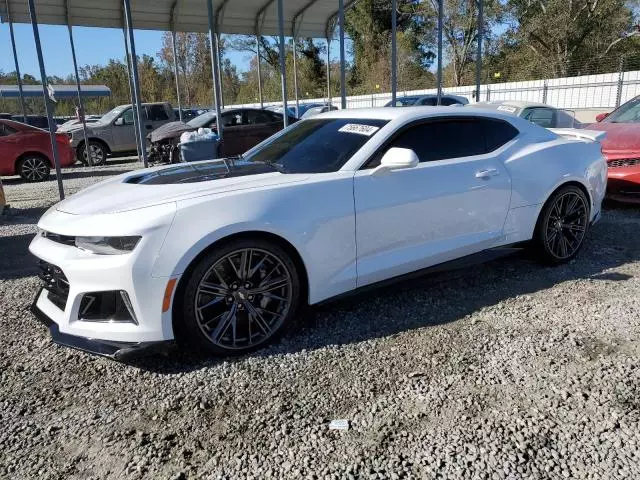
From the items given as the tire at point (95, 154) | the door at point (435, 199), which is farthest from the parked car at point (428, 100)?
the door at point (435, 199)

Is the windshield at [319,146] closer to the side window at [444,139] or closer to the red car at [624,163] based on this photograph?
the side window at [444,139]

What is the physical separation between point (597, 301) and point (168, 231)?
3184mm

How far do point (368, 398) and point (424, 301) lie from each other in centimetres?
140

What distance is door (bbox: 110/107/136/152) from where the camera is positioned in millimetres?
15781

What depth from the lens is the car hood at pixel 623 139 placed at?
659 cm

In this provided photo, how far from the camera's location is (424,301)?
12.9ft

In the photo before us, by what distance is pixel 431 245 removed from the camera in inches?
149

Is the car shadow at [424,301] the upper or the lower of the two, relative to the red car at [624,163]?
lower

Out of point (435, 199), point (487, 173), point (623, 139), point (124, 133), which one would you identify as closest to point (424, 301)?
point (435, 199)

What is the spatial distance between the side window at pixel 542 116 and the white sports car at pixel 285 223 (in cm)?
624

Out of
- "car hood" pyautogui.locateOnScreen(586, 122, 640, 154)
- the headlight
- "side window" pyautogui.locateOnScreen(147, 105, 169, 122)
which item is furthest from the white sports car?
"side window" pyautogui.locateOnScreen(147, 105, 169, 122)

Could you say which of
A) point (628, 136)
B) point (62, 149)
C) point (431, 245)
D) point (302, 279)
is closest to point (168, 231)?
point (302, 279)

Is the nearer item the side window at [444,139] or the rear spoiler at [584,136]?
the side window at [444,139]

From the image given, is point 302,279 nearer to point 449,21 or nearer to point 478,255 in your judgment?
point 478,255
